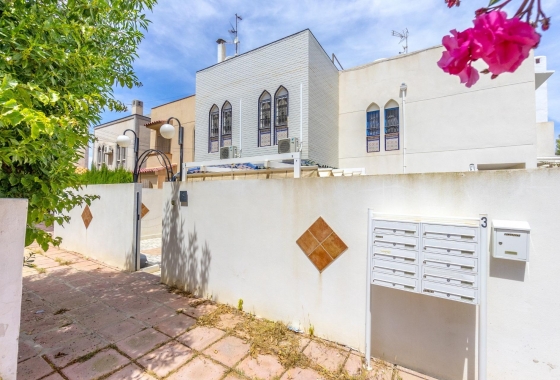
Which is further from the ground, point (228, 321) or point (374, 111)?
point (374, 111)

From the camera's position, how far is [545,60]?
1194 centimetres

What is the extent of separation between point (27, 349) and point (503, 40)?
5.67 meters

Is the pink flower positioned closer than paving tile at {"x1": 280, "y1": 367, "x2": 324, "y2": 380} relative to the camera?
Yes

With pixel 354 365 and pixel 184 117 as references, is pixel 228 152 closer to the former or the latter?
pixel 184 117

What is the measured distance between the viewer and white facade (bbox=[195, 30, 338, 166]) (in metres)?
11.9

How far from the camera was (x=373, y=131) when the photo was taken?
12555 millimetres

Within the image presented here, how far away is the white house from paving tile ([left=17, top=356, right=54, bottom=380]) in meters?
10.4

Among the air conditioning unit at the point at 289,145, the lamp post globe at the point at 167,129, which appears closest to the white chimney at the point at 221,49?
the air conditioning unit at the point at 289,145

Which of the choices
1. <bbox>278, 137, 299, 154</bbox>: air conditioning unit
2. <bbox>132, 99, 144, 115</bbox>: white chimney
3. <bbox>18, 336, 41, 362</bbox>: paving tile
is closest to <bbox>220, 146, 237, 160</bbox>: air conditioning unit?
<bbox>278, 137, 299, 154</bbox>: air conditioning unit

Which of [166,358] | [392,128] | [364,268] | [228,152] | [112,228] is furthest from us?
[228,152]

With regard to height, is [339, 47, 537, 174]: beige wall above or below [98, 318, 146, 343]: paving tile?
above

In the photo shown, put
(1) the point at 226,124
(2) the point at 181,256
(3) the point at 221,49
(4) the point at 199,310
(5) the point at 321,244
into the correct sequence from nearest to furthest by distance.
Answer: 1. (5) the point at 321,244
2. (4) the point at 199,310
3. (2) the point at 181,256
4. (1) the point at 226,124
5. (3) the point at 221,49

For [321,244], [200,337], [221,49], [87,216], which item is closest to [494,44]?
[321,244]

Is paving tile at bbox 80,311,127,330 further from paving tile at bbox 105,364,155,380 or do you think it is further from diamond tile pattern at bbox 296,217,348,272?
diamond tile pattern at bbox 296,217,348,272
